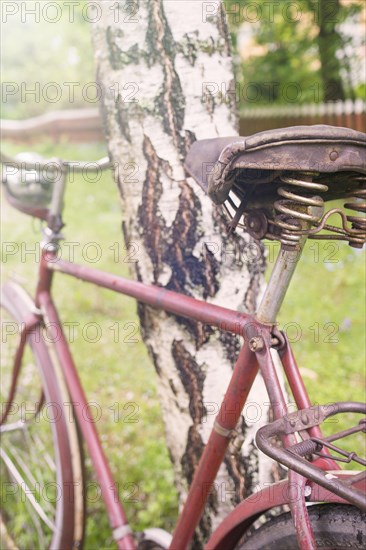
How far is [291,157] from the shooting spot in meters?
0.97

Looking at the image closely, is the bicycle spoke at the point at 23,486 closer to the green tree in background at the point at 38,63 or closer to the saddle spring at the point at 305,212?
the saddle spring at the point at 305,212

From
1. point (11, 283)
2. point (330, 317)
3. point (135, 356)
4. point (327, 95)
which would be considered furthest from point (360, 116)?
point (11, 283)

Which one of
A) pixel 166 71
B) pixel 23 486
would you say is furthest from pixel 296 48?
pixel 23 486

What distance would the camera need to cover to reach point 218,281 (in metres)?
1.69

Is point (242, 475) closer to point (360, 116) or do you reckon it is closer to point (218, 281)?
point (218, 281)

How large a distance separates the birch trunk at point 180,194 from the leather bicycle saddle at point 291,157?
21.8 inches

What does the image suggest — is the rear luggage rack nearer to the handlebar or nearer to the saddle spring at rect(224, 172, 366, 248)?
the saddle spring at rect(224, 172, 366, 248)

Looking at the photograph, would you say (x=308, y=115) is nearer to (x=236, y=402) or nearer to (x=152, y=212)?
(x=152, y=212)

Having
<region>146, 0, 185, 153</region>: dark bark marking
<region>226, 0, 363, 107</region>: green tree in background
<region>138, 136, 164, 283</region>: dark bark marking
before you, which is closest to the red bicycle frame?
<region>138, 136, 164, 283</region>: dark bark marking

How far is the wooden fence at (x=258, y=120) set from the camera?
292 inches

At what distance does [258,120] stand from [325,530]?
27.9ft

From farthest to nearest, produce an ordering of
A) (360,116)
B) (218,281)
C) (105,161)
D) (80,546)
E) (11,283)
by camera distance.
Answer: (360,116) → (11,283) → (80,546) → (105,161) → (218,281)

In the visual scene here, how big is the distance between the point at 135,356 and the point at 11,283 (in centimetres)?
150

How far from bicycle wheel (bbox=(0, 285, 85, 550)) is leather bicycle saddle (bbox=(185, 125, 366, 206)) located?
3.93 ft
